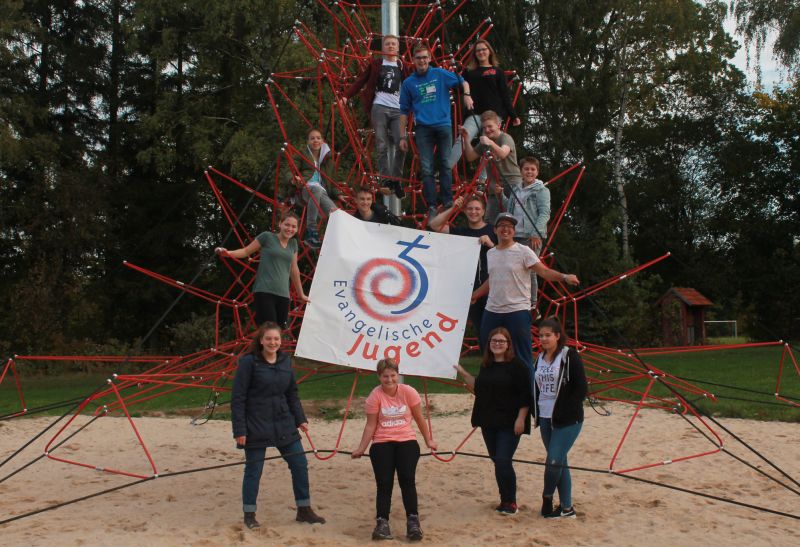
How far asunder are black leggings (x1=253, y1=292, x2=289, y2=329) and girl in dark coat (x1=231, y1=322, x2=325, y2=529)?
1.69 feet

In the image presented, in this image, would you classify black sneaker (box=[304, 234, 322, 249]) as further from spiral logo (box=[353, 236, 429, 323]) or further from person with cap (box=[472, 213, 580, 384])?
person with cap (box=[472, 213, 580, 384])

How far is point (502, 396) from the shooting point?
16.4 feet

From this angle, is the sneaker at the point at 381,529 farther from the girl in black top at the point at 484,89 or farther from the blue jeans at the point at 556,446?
the girl in black top at the point at 484,89

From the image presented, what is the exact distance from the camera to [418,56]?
5898 millimetres

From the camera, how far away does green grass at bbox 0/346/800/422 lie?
376 inches

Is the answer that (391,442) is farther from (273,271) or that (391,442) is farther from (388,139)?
(388,139)

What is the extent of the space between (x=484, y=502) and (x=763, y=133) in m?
21.1

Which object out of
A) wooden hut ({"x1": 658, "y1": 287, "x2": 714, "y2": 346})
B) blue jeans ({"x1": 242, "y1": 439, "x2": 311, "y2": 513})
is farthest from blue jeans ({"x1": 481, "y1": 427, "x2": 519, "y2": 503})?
wooden hut ({"x1": 658, "y1": 287, "x2": 714, "y2": 346})

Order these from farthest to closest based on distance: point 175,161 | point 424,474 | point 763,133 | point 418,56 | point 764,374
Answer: point 763,133
point 175,161
point 764,374
point 424,474
point 418,56

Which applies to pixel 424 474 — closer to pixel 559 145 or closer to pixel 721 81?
pixel 559 145

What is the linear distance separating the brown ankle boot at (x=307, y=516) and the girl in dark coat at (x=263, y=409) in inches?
9.4

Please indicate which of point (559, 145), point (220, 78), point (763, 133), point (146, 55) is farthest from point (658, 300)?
point (146, 55)

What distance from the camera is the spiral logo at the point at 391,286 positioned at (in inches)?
218

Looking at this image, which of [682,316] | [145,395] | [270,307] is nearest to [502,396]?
[270,307]
